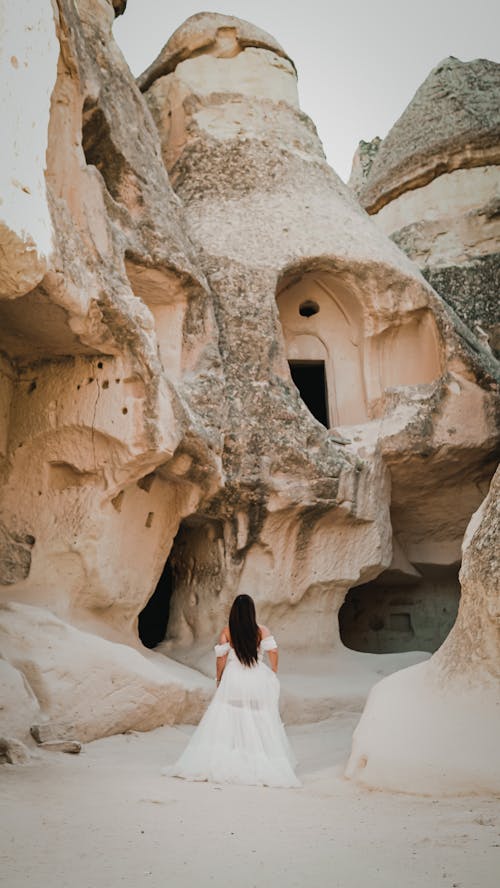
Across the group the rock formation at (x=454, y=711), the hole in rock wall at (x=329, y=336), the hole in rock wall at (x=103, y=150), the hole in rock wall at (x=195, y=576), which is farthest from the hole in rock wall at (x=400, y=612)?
the rock formation at (x=454, y=711)

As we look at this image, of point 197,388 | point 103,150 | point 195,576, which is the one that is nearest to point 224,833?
point 197,388

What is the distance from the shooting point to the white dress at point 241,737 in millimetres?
3914

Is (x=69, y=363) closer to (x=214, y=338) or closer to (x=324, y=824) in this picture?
(x=214, y=338)

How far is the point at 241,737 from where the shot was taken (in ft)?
13.5

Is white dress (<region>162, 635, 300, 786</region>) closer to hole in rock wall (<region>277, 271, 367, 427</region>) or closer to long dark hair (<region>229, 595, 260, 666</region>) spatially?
long dark hair (<region>229, 595, 260, 666</region>)

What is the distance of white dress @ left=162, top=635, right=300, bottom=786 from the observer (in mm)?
3914

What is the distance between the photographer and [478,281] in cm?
1024

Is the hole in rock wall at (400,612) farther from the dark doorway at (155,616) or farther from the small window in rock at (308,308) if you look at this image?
the small window in rock at (308,308)

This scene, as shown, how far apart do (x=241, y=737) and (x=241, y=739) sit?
0.01m

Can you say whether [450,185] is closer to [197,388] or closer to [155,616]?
[197,388]

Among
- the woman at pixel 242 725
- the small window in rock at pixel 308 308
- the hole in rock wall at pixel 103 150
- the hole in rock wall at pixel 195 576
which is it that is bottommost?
the woman at pixel 242 725

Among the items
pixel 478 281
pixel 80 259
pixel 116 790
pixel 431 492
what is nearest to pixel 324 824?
pixel 116 790

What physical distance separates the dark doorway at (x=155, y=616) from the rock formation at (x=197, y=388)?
0.05m

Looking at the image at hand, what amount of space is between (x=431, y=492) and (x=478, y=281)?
2928 mm
